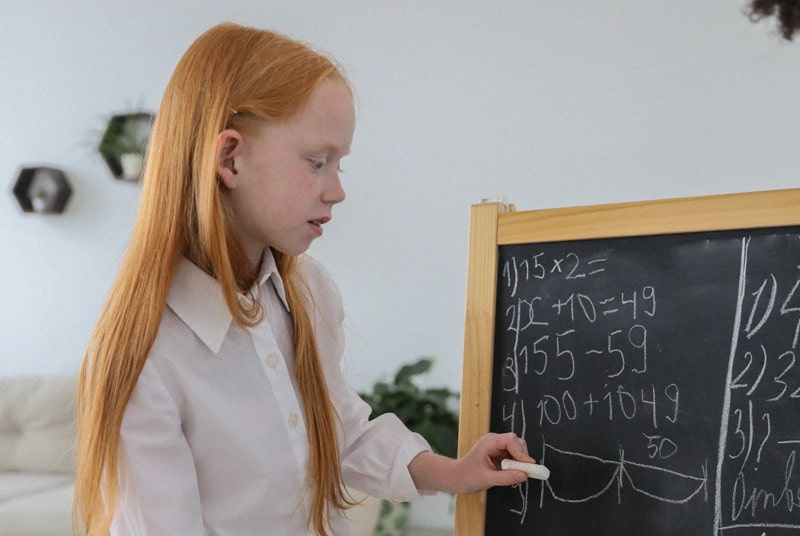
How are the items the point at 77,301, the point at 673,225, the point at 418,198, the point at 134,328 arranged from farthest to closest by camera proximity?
the point at 77,301, the point at 418,198, the point at 673,225, the point at 134,328

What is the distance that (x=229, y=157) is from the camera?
43.1 inches

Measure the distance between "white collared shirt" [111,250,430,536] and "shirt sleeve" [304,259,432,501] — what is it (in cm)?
10

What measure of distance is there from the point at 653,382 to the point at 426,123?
2.33m

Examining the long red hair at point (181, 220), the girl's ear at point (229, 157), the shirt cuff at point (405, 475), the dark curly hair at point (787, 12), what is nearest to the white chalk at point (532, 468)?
the shirt cuff at point (405, 475)

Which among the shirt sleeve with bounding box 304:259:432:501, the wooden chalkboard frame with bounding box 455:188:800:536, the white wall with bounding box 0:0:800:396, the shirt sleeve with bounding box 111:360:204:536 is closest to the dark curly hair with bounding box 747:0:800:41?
the wooden chalkboard frame with bounding box 455:188:800:536

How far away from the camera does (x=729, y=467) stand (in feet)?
3.66

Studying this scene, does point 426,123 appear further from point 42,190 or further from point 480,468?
point 480,468

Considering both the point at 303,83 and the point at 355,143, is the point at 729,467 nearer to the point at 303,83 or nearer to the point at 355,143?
the point at 303,83

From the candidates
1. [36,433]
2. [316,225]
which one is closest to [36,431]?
[36,433]

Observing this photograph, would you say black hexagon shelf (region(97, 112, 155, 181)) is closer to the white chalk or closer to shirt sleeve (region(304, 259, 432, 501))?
shirt sleeve (region(304, 259, 432, 501))

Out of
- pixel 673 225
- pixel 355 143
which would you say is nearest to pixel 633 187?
pixel 355 143

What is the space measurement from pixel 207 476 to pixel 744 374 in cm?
70

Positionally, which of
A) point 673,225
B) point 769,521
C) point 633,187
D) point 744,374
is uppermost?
point 633,187

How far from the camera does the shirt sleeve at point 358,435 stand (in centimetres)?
130
